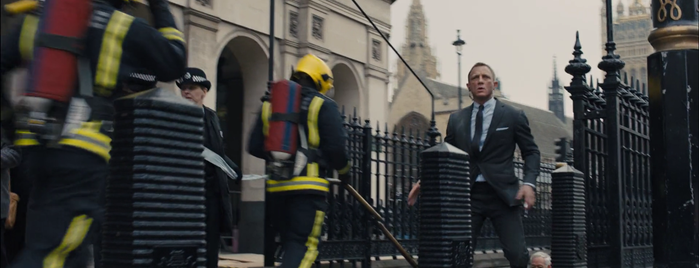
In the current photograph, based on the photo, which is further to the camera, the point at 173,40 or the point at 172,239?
the point at 173,40

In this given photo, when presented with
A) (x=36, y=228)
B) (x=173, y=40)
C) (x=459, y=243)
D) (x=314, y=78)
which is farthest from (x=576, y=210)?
(x=36, y=228)

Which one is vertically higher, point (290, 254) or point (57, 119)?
point (57, 119)

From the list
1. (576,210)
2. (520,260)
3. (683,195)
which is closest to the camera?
(683,195)

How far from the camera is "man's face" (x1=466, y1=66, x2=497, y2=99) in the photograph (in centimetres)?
709

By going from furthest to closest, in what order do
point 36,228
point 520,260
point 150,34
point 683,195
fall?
1. point 520,260
2. point 683,195
3. point 150,34
4. point 36,228

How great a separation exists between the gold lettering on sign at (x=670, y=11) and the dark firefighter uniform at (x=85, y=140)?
2795 millimetres

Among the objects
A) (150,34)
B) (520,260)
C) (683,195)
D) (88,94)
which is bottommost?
(520,260)

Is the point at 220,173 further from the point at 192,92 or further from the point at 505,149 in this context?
the point at 505,149

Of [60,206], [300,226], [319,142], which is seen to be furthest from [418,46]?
[60,206]

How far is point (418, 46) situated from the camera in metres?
107

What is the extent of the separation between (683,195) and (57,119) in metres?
3.38

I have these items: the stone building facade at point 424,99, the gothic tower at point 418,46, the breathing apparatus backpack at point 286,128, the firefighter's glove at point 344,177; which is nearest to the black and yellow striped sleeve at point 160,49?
the breathing apparatus backpack at point 286,128

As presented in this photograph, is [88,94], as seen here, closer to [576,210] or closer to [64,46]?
[64,46]

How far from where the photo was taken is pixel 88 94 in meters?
3.95
